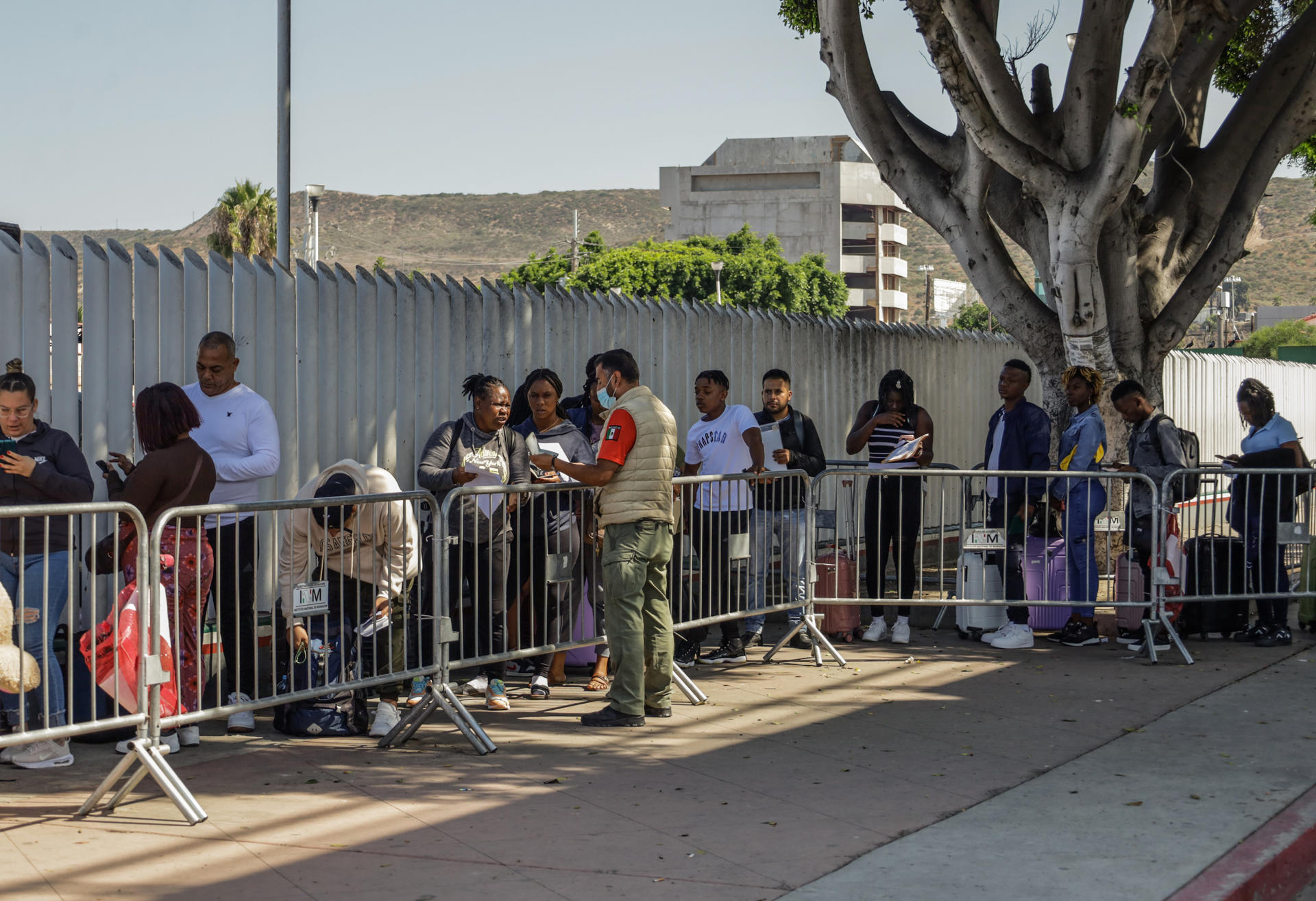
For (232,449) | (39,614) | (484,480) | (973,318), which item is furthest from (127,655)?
(973,318)

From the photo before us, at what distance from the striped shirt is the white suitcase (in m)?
0.81

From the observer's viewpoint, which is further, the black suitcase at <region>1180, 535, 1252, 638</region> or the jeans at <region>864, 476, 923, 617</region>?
the black suitcase at <region>1180, 535, 1252, 638</region>

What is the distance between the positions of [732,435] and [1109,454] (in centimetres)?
562

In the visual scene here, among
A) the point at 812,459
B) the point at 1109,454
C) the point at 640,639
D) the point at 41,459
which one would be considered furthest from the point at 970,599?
the point at 41,459

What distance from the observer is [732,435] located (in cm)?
902

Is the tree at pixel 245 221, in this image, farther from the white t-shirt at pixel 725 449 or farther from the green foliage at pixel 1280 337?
the green foliage at pixel 1280 337

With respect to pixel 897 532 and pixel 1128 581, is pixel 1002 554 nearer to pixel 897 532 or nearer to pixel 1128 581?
pixel 897 532

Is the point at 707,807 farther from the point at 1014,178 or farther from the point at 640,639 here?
the point at 1014,178

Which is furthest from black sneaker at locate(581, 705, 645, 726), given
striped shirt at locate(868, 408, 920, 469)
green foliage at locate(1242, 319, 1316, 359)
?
green foliage at locate(1242, 319, 1316, 359)

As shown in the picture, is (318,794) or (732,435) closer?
(318,794)

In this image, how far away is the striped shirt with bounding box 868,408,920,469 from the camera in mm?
9930

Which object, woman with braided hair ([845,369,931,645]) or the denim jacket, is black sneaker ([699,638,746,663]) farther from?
the denim jacket

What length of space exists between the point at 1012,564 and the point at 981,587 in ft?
0.88

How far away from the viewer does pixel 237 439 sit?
7148 mm
